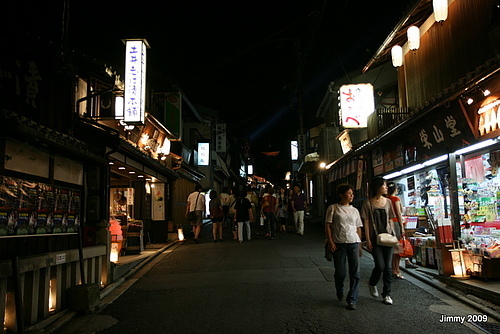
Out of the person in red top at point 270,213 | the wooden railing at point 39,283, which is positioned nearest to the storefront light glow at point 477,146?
the wooden railing at point 39,283

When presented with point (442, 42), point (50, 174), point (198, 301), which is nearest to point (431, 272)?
point (198, 301)

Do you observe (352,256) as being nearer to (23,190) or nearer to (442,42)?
(23,190)

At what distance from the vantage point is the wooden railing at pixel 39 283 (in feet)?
16.8

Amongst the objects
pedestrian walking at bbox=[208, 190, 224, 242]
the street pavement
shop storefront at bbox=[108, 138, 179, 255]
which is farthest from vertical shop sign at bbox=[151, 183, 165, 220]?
the street pavement

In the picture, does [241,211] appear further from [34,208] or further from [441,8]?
[441,8]

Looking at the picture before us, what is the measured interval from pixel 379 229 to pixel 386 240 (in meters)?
0.28

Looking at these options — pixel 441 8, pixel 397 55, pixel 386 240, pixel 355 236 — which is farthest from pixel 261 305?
pixel 397 55

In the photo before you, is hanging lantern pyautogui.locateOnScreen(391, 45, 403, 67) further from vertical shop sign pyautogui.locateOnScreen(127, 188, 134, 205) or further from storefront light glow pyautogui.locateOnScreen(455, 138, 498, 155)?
vertical shop sign pyautogui.locateOnScreen(127, 188, 134, 205)

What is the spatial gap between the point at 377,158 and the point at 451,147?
5.65 meters

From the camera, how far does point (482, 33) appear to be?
8547mm

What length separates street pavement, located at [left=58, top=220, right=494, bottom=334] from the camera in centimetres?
554

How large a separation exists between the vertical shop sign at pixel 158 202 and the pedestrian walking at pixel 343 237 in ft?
39.7

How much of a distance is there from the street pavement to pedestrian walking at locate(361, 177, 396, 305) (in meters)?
0.35

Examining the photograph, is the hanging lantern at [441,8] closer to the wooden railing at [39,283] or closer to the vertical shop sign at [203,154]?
→ the wooden railing at [39,283]
